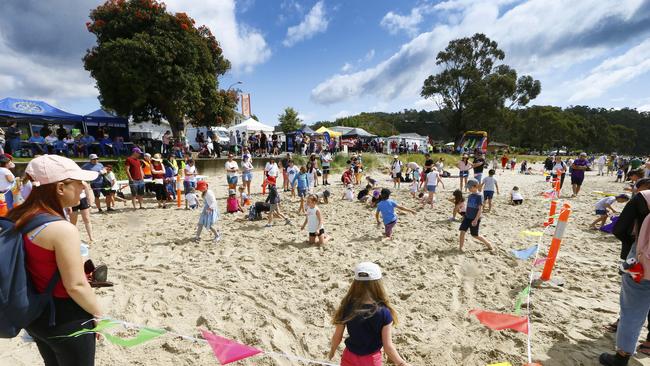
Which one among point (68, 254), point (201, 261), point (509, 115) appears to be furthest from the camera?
point (509, 115)

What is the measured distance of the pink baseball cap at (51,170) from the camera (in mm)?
1564

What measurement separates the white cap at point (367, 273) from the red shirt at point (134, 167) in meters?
9.46

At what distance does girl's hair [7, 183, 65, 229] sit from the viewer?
1.54 meters

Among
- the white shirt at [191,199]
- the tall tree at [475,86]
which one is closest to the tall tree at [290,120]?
the tall tree at [475,86]

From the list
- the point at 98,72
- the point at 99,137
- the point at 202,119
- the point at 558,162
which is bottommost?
the point at 558,162

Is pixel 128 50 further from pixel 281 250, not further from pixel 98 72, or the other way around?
pixel 281 250

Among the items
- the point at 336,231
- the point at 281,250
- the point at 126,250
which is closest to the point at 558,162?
the point at 336,231

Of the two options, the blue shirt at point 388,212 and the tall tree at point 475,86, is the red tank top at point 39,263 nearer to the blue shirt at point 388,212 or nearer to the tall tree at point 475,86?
the blue shirt at point 388,212

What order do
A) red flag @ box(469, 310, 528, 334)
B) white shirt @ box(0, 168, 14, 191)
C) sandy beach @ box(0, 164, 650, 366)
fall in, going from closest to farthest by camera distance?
red flag @ box(469, 310, 528, 334) → sandy beach @ box(0, 164, 650, 366) → white shirt @ box(0, 168, 14, 191)

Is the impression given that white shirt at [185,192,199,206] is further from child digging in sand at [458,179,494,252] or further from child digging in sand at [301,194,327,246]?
child digging in sand at [458,179,494,252]

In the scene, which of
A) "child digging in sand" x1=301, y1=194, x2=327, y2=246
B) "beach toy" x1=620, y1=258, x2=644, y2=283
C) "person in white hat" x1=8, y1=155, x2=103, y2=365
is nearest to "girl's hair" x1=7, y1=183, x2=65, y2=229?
"person in white hat" x1=8, y1=155, x2=103, y2=365

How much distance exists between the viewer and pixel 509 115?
37.7m

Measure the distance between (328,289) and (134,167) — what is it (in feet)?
25.6

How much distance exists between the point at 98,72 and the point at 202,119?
19.1 ft
